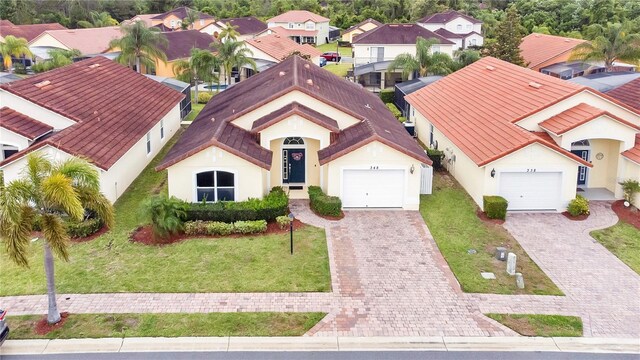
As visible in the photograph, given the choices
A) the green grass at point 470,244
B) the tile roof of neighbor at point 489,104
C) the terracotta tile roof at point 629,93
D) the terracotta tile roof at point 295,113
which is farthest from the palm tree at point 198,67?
the terracotta tile roof at point 629,93

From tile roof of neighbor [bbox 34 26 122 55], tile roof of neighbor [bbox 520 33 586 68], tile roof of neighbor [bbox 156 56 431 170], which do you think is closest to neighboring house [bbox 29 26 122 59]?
tile roof of neighbor [bbox 34 26 122 55]

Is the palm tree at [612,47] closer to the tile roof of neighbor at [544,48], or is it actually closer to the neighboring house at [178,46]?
the tile roof of neighbor at [544,48]

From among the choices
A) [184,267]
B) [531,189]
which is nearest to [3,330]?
[184,267]

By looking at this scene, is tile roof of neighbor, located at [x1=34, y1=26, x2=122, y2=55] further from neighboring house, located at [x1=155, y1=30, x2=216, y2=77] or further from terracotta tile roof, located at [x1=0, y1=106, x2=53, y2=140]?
terracotta tile roof, located at [x1=0, y1=106, x2=53, y2=140]

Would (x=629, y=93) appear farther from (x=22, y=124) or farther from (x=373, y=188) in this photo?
(x=22, y=124)

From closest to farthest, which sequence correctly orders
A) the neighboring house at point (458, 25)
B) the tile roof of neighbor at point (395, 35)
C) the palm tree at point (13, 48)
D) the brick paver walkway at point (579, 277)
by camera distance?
the brick paver walkway at point (579, 277) → the palm tree at point (13, 48) → the tile roof of neighbor at point (395, 35) → the neighboring house at point (458, 25)

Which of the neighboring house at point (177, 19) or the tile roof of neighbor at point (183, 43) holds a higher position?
the neighboring house at point (177, 19)
